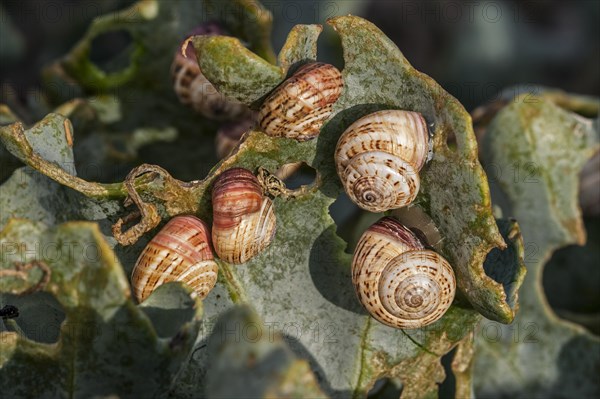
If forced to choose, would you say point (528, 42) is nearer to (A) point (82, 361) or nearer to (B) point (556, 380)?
(B) point (556, 380)

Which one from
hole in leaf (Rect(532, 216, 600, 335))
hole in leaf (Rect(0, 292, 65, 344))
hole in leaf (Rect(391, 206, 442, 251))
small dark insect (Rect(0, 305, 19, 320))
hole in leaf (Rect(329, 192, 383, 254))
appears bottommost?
hole in leaf (Rect(532, 216, 600, 335))

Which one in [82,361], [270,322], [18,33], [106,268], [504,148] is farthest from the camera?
[18,33]

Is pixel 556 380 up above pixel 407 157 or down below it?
below

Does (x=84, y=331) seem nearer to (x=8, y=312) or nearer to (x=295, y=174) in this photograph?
(x=8, y=312)

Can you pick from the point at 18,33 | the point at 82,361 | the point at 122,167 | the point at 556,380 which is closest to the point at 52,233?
the point at 82,361

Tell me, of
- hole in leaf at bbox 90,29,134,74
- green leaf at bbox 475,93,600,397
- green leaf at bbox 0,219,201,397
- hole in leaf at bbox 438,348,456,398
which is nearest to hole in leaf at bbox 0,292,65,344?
green leaf at bbox 0,219,201,397

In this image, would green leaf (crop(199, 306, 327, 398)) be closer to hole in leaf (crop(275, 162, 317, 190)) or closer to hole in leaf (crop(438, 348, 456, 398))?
hole in leaf (crop(275, 162, 317, 190))

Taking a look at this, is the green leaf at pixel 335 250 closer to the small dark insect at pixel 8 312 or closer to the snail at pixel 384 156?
the snail at pixel 384 156
